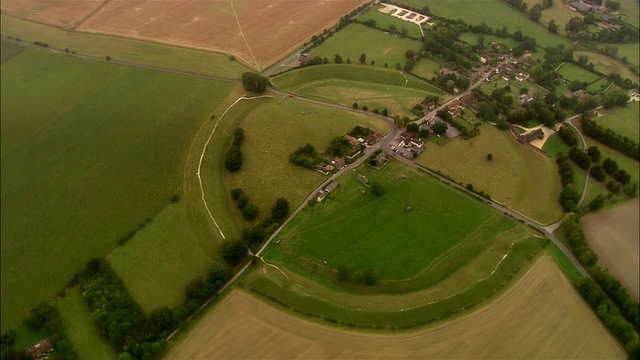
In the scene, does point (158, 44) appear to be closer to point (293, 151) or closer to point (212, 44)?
point (212, 44)

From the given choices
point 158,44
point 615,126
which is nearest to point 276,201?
point 158,44

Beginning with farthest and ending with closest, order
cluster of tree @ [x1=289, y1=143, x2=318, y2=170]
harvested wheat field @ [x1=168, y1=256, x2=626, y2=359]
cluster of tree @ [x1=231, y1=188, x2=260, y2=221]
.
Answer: cluster of tree @ [x1=289, y1=143, x2=318, y2=170]
cluster of tree @ [x1=231, y1=188, x2=260, y2=221]
harvested wheat field @ [x1=168, y1=256, x2=626, y2=359]

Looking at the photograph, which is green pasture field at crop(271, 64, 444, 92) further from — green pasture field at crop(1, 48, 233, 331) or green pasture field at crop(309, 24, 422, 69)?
green pasture field at crop(1, 48, 233, 331)

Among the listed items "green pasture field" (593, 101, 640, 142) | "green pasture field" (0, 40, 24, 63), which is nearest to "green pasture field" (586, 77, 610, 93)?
"green pasture field" (593, 101, 640, 142)

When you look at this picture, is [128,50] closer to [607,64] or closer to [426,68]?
Answer: [426,68]

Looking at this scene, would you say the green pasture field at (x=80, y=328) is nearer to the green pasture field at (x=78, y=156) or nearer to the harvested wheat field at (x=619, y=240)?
the green pasture field at (x=78, y=156)

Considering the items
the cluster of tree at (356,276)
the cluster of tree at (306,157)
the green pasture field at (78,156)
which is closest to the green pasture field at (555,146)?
the cluster of tree at (306,157)
